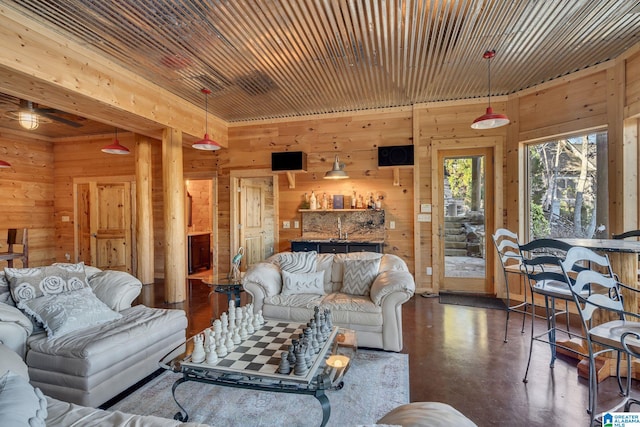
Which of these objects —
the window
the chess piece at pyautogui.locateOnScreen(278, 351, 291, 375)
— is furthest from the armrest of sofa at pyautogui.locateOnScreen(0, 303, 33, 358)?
the window

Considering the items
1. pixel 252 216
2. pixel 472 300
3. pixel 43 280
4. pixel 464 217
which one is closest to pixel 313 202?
pixel 252 216

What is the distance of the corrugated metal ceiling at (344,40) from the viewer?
112 inches

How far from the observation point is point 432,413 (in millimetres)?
1065

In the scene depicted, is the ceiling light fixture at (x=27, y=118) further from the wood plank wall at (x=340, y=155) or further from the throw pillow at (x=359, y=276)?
the throw pillow at (x=359, y=276)

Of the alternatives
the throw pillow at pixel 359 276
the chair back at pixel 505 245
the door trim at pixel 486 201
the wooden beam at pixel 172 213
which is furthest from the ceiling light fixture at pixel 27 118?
the chair back at pixel 505 245

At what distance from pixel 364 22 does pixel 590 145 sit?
3.54 meters

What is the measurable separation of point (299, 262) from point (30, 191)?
6812 millimetres

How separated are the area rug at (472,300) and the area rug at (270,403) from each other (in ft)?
8.35

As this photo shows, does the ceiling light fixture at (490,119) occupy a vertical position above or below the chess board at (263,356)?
above

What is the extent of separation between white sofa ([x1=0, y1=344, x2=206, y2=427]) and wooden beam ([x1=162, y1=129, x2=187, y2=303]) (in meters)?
3.29

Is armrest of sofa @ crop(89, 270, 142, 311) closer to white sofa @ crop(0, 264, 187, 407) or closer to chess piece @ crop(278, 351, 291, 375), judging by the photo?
white sofa @ crop(0, 264, 187, 407)

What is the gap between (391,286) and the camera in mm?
3016

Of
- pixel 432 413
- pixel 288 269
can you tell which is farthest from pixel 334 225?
pixel 432 413

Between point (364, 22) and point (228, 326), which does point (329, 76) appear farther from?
point (228, 326)
